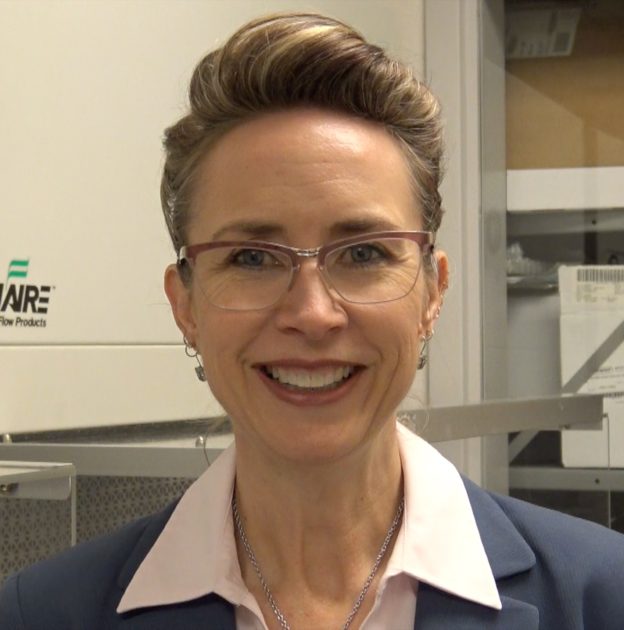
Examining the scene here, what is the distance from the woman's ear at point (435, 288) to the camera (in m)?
1.11

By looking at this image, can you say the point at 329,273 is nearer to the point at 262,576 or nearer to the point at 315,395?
the point at 315,395

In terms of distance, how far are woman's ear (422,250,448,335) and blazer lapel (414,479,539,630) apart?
215 mm

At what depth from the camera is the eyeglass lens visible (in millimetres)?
1024

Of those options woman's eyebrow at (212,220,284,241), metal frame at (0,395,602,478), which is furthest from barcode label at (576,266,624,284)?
woman's eyebrow at (212,220,284,241)

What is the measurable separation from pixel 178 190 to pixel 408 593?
452 mm

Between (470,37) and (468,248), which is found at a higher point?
(470,37)

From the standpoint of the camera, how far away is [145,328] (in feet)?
5.13

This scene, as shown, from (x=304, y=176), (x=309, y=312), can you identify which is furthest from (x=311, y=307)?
(x=304, y=176)

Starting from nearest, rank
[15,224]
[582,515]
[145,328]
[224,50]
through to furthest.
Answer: [224,50] < [15,224] < [145,328] < [582,515]

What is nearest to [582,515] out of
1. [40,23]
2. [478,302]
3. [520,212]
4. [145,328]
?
[478,302]

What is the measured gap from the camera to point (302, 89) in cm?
108

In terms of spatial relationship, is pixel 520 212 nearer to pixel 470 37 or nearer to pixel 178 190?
pixel 470 37

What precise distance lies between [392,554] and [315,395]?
0.60 ft

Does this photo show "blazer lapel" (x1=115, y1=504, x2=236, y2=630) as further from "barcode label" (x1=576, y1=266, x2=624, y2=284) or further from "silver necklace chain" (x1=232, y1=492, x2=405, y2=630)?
"barcode label" (x1=576, y1=266, x2=624, y2=284)
